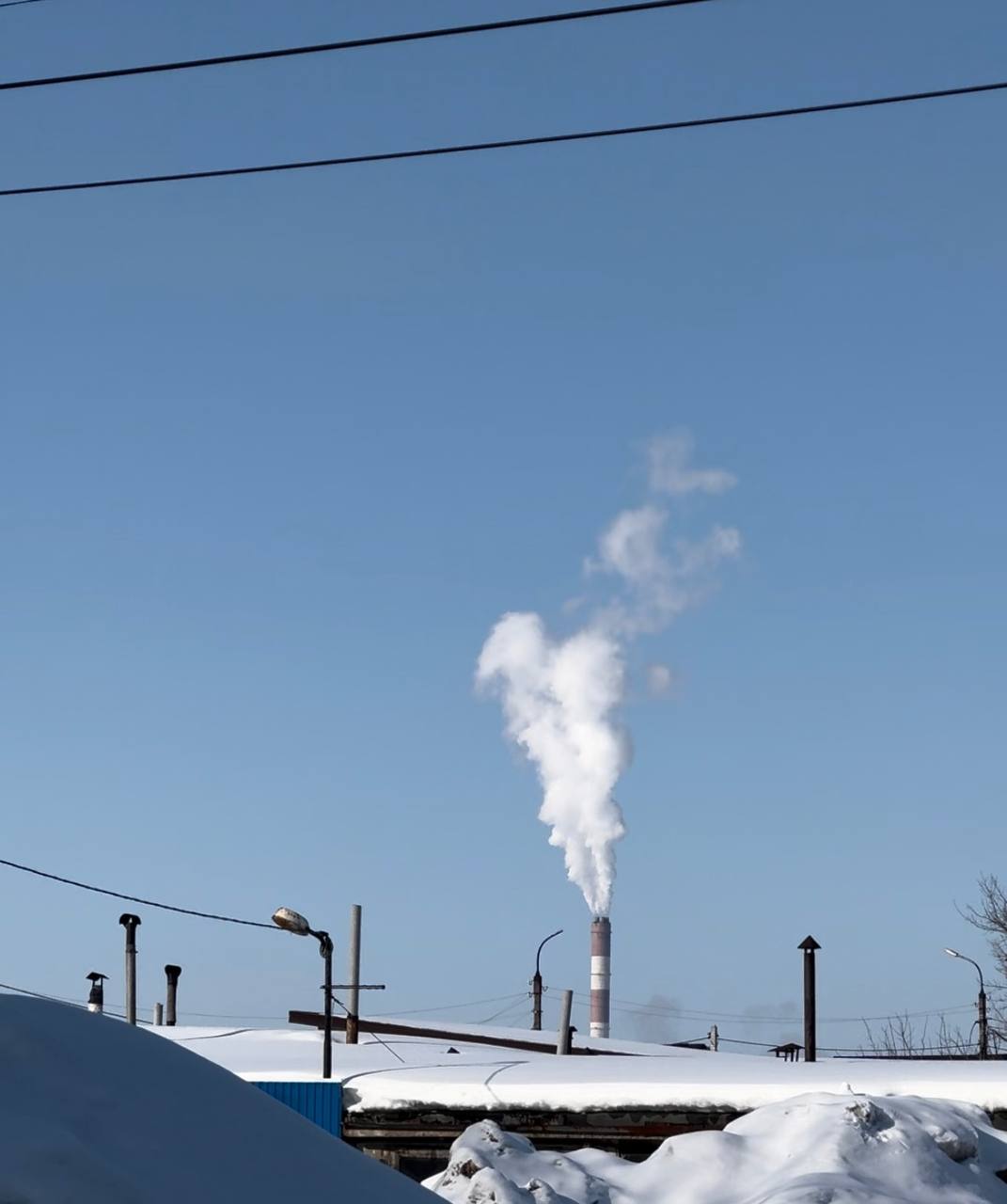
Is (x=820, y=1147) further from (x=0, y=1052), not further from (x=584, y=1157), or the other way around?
(x=0, y=1052)

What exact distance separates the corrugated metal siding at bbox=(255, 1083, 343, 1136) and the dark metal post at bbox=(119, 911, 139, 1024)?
32.6 feet

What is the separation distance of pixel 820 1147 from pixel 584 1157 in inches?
96.0

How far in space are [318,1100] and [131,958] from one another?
11077mm

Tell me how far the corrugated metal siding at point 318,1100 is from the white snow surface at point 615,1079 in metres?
0.16

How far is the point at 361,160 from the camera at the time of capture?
11211mm

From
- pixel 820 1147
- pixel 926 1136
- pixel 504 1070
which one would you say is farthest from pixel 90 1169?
pixel 504 1070

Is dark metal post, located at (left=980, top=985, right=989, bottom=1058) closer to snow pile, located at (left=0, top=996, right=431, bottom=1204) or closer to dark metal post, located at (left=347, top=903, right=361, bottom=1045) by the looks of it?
dark metal post, located at (left=347, top=903, right=361, bottom=1045)

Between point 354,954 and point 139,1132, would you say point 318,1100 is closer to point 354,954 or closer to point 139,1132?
point 354,954

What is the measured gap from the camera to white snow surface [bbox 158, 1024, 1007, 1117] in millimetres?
16781

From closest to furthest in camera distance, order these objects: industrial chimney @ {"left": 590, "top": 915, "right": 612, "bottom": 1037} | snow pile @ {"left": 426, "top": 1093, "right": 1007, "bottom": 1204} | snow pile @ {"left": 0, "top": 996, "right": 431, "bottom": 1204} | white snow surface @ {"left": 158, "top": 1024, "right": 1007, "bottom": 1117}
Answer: snow pile @ {"left": 0, "top": 996, "right": 431, "bottom": 1204}, snow pile @ {"left": 426, "top": 1093, "right": 1007, "bottom": 1204}, white snow surface @ {"left": 158, "top": 1024, "right": 1007, "bottom": 1117}, industrial chimney @ {"left": 590, "top": 915, "right": 612, "bottom": 1037}

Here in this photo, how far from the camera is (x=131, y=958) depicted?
28531mm

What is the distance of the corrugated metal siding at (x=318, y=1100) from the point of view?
18188 mm

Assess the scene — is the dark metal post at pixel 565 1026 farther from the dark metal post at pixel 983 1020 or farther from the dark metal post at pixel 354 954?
Answer: the dark metal post at pixel 983 1020

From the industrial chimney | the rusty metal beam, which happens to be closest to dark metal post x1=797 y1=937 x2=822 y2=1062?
the rusty metal beam
